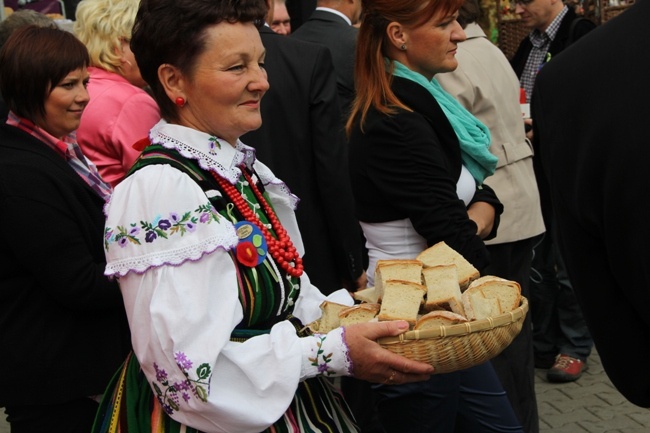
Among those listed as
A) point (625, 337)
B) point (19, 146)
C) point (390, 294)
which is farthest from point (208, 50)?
point (625, 337)

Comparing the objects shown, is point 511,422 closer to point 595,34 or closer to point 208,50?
point 208,50

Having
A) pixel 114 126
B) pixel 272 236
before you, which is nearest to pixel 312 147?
pixel 114 126

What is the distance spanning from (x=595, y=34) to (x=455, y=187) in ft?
5.84

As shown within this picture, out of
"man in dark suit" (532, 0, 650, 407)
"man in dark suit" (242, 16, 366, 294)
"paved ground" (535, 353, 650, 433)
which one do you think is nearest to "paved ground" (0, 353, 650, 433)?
"paved ground" (535, 353, 650, 433)

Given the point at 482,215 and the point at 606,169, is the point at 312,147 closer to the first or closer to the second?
the point at 482,215

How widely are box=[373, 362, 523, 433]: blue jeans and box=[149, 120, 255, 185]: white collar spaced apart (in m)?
1.02

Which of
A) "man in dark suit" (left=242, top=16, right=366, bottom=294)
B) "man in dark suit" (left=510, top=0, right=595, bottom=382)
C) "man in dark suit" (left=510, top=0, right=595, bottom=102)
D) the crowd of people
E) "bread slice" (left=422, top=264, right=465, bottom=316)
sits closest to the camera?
the crowd of people

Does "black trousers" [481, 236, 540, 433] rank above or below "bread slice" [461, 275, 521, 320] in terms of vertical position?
below

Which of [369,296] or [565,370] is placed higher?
[369,296]

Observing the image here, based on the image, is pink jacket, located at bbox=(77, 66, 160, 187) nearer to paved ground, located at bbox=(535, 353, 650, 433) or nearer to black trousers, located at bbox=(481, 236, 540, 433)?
black trousers, located at bbox=(481, 236, 540, 433)

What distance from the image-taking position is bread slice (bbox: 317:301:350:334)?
2449mm

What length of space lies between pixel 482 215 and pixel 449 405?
77 centimetres

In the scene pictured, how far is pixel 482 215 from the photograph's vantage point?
345cm

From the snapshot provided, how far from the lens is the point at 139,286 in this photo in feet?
6.88
